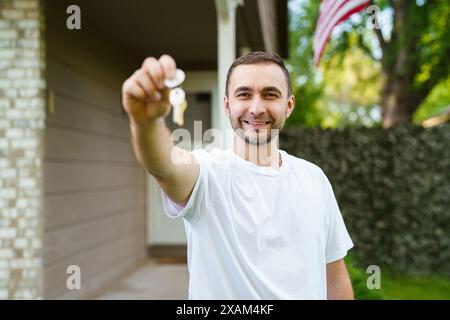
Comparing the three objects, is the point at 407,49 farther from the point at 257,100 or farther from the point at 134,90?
the point at 134,90

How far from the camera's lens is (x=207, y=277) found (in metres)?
1.05

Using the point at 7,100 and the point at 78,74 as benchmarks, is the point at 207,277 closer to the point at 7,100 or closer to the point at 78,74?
the point at 7,100

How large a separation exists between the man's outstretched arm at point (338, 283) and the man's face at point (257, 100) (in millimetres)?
387

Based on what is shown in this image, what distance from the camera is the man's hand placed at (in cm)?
77

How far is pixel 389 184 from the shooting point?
5.84 metres

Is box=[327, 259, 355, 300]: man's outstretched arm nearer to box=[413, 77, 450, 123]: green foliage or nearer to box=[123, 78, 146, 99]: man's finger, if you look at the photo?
box=[123, 78, 146, 99]: man's finger

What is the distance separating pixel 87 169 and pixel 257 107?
3424 mm

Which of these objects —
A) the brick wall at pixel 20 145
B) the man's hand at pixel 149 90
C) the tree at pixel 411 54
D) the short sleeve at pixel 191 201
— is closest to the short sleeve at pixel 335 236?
the short sleeve at pixel 191 201

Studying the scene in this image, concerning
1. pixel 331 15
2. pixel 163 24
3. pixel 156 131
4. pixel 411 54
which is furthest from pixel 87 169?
pixel 411 54

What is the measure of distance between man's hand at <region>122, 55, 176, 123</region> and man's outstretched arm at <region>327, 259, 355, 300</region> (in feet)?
2.16

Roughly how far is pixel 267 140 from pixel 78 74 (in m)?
3.30

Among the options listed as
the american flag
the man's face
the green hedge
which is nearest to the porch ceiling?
the american flag

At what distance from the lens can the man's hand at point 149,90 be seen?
2.52ft
